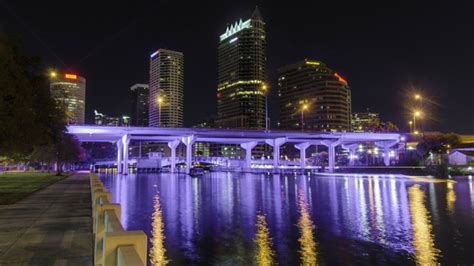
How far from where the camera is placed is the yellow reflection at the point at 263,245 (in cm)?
1320

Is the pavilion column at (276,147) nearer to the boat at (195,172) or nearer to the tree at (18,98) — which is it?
the boat at (195,172)

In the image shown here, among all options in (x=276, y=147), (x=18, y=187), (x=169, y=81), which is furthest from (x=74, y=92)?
(x=18, y=187)

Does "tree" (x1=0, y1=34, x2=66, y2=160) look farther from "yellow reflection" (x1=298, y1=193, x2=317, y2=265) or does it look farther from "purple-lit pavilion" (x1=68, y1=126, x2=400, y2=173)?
"purple-lit pavilion" (x1=68, y1=126, x2=400, y2=173)

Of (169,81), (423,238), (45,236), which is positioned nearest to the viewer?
(45,236)

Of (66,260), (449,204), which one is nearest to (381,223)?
(449,204)

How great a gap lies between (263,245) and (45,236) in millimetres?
7609

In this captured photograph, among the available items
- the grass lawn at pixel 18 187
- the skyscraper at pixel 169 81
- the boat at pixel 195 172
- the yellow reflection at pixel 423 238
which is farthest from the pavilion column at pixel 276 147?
the yellow reflection at pixel 423 238

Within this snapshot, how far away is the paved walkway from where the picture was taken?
31.2 feet

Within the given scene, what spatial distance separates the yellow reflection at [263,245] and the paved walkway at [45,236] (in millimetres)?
5452

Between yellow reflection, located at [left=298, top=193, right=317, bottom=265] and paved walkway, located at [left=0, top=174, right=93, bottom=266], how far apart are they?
689 centimetres

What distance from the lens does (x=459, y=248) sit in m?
14.6

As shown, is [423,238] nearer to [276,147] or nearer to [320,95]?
[276,147]

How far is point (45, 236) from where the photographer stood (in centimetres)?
1220

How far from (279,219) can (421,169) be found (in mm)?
55176
